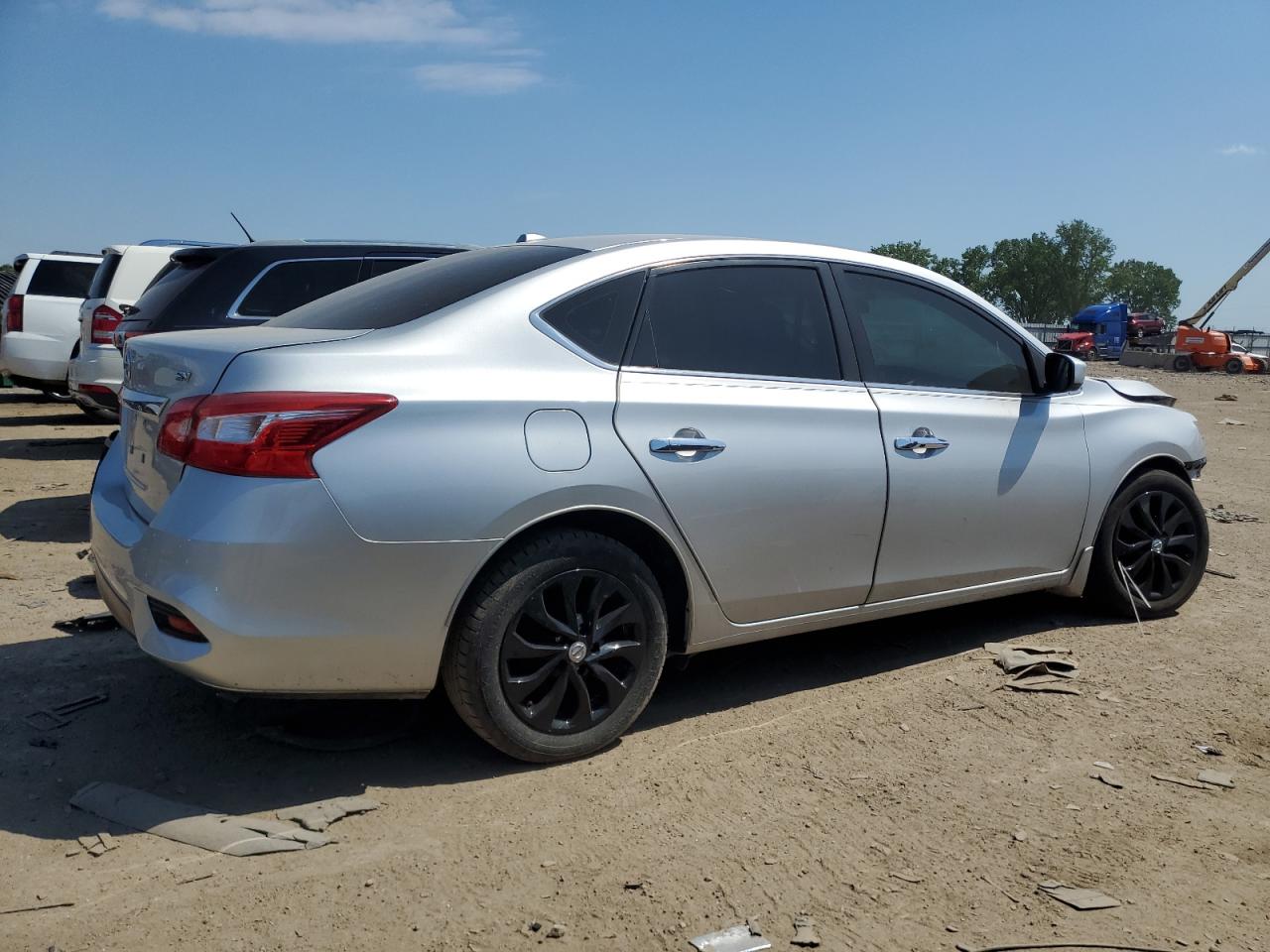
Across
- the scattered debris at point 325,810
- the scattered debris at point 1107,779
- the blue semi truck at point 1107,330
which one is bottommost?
the scattered debris at point 325,810

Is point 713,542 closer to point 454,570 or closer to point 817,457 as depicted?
point 817,457

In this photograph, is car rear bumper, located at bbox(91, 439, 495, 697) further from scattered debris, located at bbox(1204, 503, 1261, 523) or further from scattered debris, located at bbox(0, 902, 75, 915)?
scattered debris, located at bbox(1204, 503, 1261, 523)

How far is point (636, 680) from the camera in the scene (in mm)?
3904

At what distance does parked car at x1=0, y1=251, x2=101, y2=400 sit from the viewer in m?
14.3

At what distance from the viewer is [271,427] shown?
326cm

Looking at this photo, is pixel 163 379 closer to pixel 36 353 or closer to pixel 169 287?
pixel 169 287

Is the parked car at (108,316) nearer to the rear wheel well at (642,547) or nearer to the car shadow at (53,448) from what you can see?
the car shadow at (53,448)

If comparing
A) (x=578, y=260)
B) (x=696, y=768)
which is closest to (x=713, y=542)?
(x=696, y=768)

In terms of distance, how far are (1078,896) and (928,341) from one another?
7.98 ft

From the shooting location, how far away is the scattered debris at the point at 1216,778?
12.3ft

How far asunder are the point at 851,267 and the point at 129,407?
2.73 m

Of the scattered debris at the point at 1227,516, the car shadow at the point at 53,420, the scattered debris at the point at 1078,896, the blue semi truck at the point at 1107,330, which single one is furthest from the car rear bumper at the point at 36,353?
the blue semi truck at the point at 1107,330

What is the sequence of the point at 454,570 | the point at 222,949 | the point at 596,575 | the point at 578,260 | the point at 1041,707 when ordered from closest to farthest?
the point at 222,949
the point at 454,570
the point at 596,575
the point at 578,260
the point at 1041,707

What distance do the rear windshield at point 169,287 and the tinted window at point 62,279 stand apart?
778 cm
